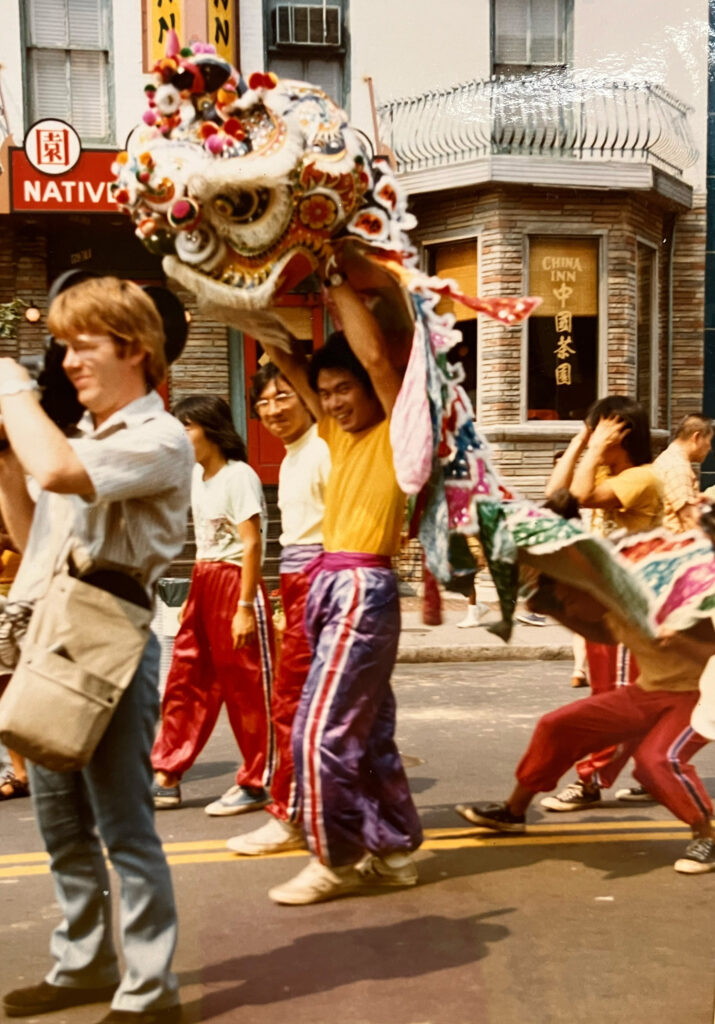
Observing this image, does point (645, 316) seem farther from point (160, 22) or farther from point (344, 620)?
point (160, 22)

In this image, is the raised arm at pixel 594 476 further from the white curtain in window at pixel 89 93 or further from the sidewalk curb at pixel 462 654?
the sidewalk curb at pixel 462 654

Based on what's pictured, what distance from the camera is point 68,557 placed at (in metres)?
2.32

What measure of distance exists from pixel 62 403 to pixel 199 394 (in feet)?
2.13

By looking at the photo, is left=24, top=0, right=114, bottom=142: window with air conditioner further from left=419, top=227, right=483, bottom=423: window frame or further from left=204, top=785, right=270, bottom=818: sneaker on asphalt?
left=204, top=785, right=270, bottom=818: sneaker on asphalt

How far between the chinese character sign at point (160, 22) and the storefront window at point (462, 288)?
2.13 ft

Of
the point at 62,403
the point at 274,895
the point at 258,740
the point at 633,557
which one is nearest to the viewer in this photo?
the point at 62,403

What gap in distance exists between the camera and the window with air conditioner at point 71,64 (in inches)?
92.0

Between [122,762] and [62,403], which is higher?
[62,403]

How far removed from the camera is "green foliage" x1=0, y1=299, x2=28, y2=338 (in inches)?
106

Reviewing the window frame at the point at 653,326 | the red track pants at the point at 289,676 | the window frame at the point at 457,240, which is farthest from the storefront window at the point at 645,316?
the red track pants at the point at 289,676

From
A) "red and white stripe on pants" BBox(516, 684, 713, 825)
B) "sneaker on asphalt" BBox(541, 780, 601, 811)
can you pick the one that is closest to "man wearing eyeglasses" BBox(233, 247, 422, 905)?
"red and white stripe on pants" BBox(516, 684, 713, 825)

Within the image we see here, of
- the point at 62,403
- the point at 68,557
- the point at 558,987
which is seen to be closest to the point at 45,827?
the point at 68,557

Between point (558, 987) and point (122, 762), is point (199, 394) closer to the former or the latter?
point (122, 762)

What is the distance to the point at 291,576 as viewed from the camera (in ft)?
13.0
